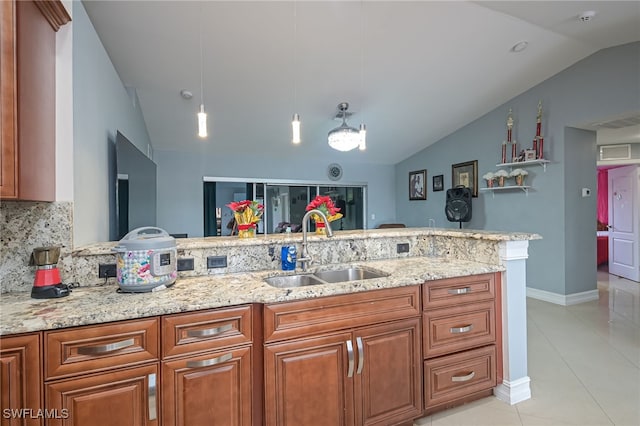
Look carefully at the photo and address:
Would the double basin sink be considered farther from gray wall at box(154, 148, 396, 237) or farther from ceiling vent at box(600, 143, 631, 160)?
ceiling vent at box(600, 143, 631, 160)

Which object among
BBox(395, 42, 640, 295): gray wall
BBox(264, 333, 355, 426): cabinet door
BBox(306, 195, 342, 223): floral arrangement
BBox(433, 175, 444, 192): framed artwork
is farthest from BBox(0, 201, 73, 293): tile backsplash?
BBox(433, 175, 444, 192): framed artwork

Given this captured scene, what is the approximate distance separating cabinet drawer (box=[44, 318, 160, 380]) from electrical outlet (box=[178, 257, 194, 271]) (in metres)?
0.57

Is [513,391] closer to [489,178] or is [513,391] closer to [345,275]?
[345,275]

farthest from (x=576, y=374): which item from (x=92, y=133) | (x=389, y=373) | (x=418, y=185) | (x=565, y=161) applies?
(x=418, y=185)

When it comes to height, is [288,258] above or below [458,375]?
above

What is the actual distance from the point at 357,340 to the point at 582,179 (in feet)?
14.2

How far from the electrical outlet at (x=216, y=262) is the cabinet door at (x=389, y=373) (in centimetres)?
88

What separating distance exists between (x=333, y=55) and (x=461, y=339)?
9.53 feet

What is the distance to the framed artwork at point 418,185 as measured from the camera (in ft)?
21.0

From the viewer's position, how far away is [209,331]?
136 centimetres

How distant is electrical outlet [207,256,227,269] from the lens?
1884 mm

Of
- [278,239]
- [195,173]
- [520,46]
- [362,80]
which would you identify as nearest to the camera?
[278,239]

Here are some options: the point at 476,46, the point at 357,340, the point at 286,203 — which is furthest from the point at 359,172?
the point at 357,340

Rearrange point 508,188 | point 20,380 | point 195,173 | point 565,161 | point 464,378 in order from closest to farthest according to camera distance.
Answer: point 20,380 < point 464,378 < point 565,161 < point 508,188 < point 195,173
